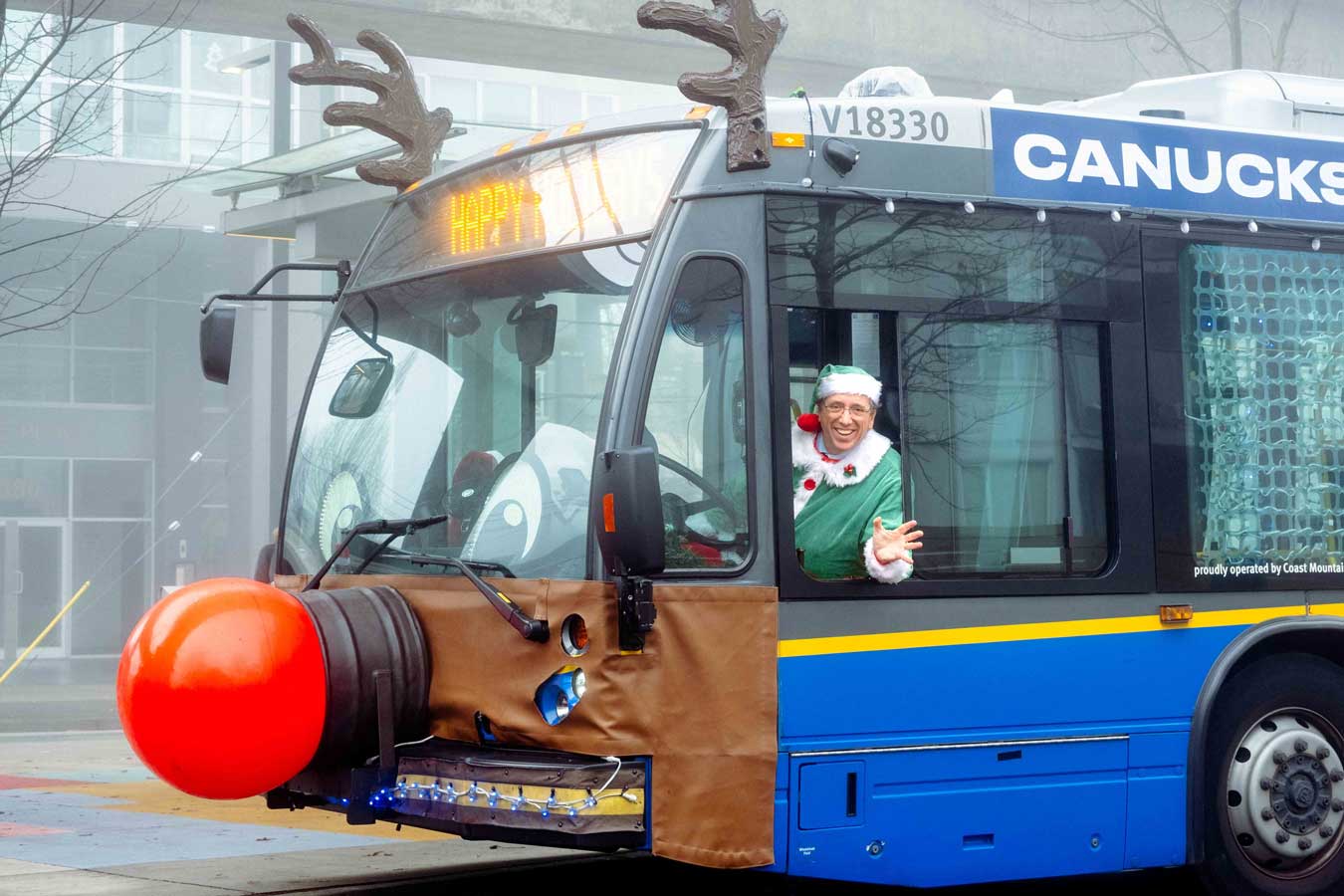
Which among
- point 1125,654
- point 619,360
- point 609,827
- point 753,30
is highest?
point 753,30

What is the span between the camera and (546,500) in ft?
21.5

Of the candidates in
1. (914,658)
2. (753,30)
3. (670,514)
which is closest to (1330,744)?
(914,658)

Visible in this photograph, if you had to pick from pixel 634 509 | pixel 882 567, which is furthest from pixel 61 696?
pixel 634 509

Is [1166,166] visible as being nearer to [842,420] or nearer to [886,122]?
[886,122]

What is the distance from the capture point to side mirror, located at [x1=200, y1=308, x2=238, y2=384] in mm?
7840

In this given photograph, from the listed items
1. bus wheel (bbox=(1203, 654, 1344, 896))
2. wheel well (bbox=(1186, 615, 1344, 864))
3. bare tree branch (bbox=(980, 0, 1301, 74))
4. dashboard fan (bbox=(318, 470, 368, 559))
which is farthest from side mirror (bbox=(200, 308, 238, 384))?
bare tree branch (bbox=(980, 0, 1301, 74))

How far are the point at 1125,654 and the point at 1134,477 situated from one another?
658 mm

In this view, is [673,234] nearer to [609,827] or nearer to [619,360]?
[619,360]

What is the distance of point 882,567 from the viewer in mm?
6641

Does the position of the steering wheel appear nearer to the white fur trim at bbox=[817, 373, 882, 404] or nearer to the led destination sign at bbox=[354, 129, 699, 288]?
the white fur trim at bbox=[817, 373, 882, 404]

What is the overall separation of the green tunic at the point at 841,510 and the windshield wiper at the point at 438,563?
101cm

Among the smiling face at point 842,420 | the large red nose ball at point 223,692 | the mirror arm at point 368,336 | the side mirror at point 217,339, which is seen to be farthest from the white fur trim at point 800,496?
the side mirror at point 217,339

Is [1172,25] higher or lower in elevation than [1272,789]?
higher

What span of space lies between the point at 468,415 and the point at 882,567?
5.30ft
